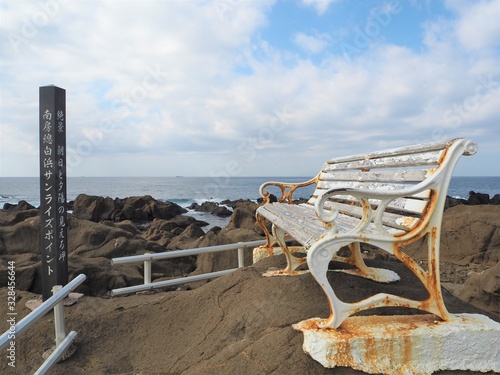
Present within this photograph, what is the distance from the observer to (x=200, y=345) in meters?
3.05

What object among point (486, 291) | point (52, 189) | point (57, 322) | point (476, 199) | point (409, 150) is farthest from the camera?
point (476, 199)

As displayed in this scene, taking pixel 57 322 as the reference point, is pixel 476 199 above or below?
below

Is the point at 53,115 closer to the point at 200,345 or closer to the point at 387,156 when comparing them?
the point at 200,345

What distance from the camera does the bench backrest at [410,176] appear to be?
2.26 meters

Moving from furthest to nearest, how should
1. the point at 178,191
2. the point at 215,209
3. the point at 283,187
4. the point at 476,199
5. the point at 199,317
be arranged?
the point at 178,191
the point at 215,209
the point at 476,199
the point at 283,187
the point at 199,317

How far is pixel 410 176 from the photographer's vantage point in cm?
261

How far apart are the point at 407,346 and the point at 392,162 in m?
1.34

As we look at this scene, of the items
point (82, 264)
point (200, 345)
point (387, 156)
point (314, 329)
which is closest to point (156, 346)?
point (200, 345)

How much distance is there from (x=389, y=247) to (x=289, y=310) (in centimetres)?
94

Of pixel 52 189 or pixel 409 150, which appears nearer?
pixel 409 150

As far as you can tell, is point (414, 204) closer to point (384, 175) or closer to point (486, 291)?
point (384, 175)

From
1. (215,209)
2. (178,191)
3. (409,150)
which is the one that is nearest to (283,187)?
(409,150)

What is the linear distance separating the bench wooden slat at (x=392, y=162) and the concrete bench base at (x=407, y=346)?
1003mm

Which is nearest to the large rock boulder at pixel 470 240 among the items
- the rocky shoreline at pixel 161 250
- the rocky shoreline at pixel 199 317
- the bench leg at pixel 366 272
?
the rocky shoreline at pixel 161 250
